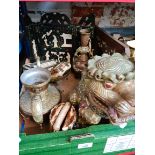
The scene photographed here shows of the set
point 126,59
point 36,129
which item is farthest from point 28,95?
point 126,59

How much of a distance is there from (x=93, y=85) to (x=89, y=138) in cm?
18

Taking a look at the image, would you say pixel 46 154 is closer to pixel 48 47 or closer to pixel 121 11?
pixel 48 47

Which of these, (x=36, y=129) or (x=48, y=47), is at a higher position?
(x=48, y=47)

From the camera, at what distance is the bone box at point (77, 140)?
77cm

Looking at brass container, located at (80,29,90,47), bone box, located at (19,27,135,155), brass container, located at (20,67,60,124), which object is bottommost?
bone box, located at (19,27,135,155)

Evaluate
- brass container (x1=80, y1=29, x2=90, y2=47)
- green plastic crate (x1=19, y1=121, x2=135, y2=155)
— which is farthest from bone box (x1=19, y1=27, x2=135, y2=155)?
brass container (x1=80, y1=29, x2=90, y2=47)

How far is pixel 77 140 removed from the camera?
798 millimetres

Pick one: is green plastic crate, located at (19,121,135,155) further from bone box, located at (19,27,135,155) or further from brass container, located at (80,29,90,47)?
brass container, located at (80,29,90,47)

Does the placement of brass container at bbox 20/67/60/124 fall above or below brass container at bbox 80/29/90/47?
below

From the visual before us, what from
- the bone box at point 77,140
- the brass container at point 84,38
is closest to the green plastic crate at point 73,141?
the bone box at point 77,140

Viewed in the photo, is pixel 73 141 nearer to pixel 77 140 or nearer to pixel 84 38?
pixel 77 140

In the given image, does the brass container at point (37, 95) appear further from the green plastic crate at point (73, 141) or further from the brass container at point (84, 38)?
the brass container at point (84, 38)

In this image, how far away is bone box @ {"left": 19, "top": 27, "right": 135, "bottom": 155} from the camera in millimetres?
767
